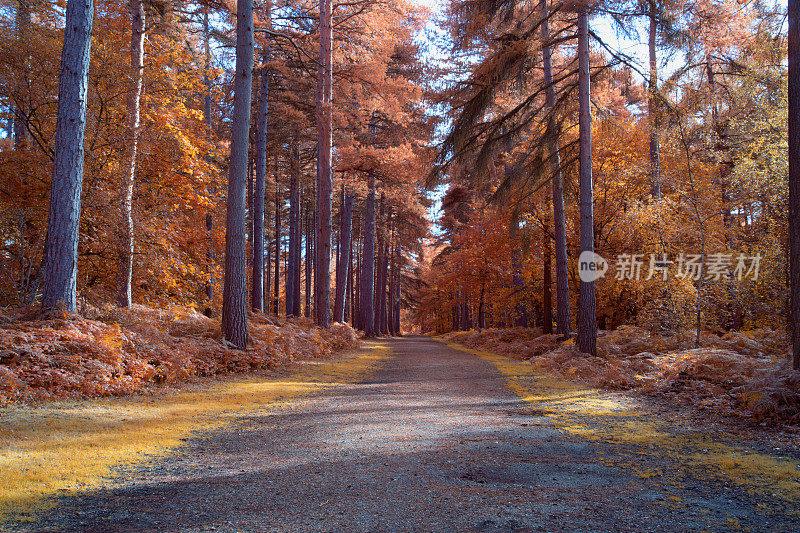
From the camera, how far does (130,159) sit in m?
10.8

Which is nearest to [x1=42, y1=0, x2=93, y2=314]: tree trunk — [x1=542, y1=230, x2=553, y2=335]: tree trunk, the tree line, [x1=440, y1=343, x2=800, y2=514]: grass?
the tree line

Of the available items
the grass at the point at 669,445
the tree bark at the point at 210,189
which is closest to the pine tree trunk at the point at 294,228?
the tree bark at the point at 210,189

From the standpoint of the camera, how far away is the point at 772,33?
6672 millimetres

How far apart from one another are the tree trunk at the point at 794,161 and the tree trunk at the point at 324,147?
42.9 feet

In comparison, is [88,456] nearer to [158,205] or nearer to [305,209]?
[158,205]

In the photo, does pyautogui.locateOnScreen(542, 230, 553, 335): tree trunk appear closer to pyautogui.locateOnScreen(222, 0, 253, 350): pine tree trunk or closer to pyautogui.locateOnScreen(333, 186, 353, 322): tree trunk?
pyautogui.locateOnScreen(333, 186, 353, 322): tree trunk

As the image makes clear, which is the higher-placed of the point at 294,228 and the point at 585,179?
the point at 294,228

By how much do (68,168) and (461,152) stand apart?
8653 millimetres

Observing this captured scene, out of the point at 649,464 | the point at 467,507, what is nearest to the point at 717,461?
the point at 649,464

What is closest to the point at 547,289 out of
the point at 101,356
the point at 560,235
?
the point at 560,235

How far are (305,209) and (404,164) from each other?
17.4m

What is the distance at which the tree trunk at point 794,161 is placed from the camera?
5648 mm

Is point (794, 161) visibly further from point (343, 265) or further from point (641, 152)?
point (343, 265)

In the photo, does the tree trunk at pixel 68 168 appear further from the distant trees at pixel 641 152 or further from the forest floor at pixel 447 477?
the distant trees at pixel 641 152
